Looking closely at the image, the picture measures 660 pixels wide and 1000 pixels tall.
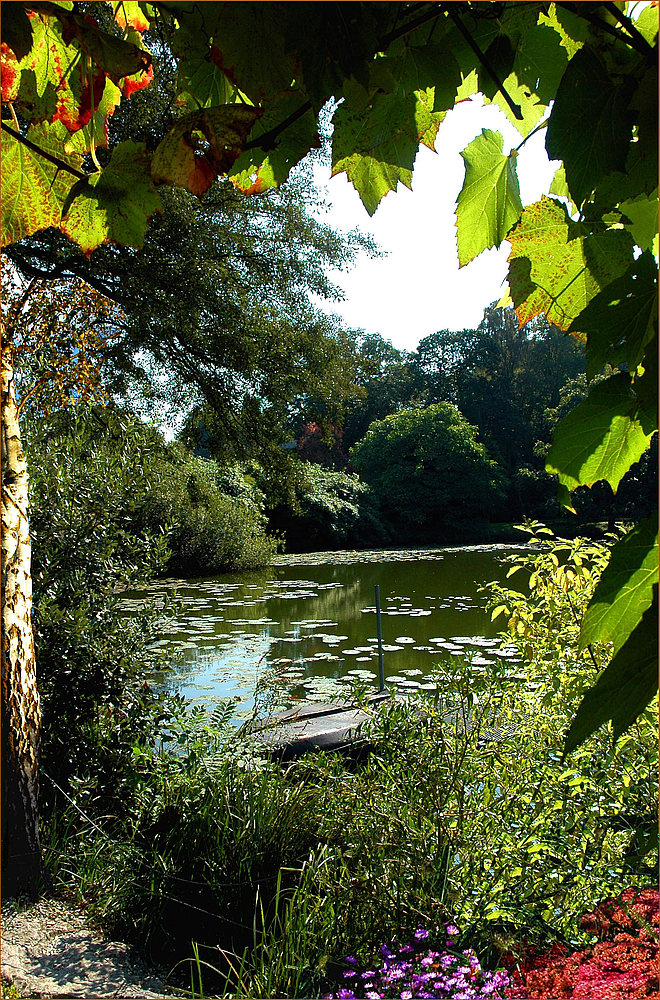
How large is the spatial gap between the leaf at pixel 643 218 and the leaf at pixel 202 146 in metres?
0.34

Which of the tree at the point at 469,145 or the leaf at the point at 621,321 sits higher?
the tree at the point at 469,145

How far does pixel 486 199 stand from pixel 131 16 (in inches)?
19.6

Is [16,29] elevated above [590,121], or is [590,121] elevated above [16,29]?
[16,29]

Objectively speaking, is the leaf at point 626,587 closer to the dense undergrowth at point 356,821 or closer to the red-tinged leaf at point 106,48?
the red-tinged leaf at point 106,48

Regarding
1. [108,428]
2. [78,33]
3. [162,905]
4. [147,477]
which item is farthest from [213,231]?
[78,33]

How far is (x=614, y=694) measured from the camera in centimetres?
32

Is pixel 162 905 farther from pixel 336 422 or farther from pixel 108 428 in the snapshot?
pixel 336 422

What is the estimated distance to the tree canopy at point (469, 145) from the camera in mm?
419

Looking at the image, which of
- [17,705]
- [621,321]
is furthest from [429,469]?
[621,321]

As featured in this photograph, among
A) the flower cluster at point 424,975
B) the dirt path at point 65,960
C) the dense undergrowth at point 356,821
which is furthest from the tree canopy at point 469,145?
the dirt path at point 65,960

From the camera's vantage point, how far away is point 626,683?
32 cm

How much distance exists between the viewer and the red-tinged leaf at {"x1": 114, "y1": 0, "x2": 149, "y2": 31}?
2.65 ft

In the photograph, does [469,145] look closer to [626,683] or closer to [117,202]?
[117,202]

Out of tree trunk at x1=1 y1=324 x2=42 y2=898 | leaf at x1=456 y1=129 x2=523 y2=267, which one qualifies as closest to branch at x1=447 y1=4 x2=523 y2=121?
leaf at x1=456 y1=129 x2=523 y2=267
